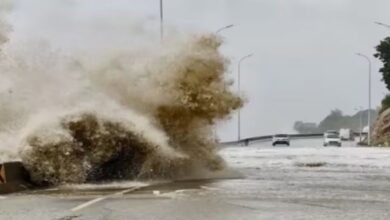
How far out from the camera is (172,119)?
25703 millimetres

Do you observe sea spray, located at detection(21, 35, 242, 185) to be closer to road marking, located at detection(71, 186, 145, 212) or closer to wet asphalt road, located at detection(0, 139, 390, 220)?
wet asphalt road, located at detection(0, 139, 390, 220)

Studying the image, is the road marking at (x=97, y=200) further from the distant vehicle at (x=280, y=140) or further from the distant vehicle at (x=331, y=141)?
the distant vehicle at (x=280, y=140)

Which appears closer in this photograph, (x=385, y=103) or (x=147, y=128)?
(x=147, y=128)

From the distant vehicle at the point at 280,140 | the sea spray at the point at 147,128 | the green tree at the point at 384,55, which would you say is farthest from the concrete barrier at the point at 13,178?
the green tree at the point at 384,55

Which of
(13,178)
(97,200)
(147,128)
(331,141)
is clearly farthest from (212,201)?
(331,141)

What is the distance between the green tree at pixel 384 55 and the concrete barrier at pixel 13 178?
83.3 meters

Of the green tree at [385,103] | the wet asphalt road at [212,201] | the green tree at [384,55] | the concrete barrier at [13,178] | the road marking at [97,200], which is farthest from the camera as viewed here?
the green tree at [385,103]

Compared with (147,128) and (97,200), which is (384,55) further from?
(97,200)

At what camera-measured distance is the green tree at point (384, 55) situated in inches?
3996

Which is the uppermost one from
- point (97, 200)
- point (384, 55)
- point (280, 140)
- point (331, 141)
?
point (384, 55)

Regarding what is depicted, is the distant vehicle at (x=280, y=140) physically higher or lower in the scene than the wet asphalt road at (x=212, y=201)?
higher

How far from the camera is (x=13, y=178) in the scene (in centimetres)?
2059

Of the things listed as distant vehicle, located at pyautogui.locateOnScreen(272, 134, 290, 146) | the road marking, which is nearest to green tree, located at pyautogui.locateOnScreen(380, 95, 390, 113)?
distant vehicle, located at pyautogui.locateOnScreen(272, 134, 290, 146)

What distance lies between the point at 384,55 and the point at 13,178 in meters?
87.4
